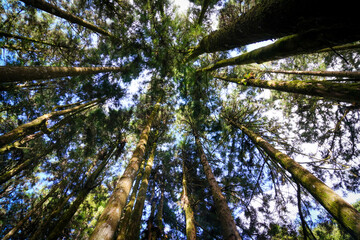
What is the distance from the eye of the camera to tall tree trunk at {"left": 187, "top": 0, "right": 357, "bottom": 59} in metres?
1.46

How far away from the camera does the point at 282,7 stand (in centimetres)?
180

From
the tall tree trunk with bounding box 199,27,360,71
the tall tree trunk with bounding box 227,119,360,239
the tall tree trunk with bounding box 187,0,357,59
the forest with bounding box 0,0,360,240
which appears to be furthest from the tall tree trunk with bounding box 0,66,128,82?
the tall tree trunk with bounding box 227,119,360,239

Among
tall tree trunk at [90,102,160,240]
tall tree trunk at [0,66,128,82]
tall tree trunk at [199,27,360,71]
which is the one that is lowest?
tall tree trunk at [90,102,160,240]

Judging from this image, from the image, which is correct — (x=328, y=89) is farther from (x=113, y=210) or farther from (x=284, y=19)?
(x=113, y=210)

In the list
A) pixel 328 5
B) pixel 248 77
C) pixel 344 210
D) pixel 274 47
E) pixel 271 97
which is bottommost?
pixel 344 210

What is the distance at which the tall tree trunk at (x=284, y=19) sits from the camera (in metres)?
1.46

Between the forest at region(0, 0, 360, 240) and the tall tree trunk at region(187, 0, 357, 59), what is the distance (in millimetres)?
14

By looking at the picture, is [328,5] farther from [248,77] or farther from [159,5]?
[159,5]

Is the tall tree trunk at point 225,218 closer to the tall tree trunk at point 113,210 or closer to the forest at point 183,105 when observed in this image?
the forest at point 183,105

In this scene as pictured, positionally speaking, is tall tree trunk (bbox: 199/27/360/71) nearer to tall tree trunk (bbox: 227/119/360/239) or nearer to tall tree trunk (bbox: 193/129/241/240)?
tall tree trunk (bbox: 227/119/360/239)

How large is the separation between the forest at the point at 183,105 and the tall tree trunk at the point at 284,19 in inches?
0.5

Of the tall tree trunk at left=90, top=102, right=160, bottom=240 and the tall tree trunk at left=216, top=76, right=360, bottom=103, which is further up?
the tall tree trunk at left=216, top=76, right=360, bottom=103

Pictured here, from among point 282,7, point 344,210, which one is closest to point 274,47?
point 282,7

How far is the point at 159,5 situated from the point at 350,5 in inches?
246
